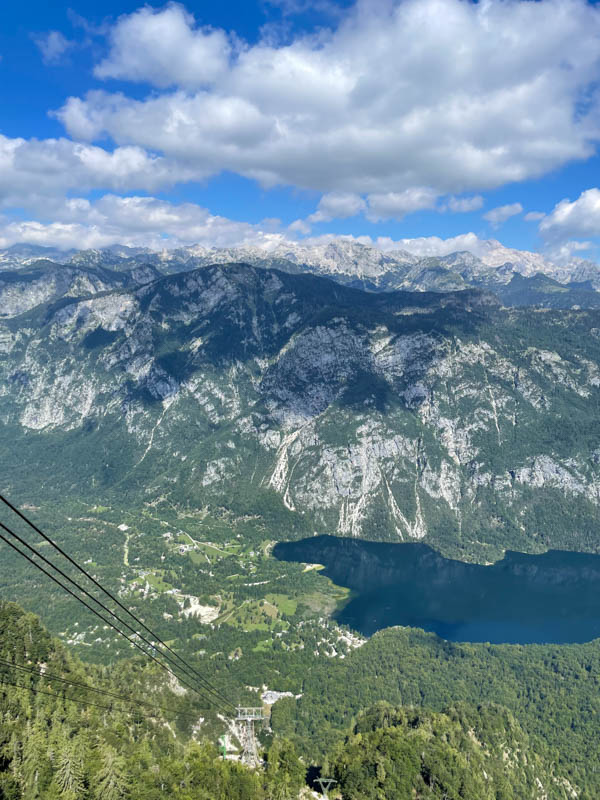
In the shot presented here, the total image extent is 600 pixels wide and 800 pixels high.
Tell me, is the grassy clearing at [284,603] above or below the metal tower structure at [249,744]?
below

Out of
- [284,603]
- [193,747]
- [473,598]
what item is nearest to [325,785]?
[193,747]

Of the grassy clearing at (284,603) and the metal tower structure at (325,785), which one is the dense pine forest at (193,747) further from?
the grassy clearing at (284,603)

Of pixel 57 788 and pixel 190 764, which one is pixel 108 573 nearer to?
pixel 190 764

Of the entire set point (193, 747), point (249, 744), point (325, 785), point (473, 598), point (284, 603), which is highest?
point (193, 747)

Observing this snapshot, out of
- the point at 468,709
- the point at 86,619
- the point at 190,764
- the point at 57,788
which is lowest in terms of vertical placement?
the point at 86,619

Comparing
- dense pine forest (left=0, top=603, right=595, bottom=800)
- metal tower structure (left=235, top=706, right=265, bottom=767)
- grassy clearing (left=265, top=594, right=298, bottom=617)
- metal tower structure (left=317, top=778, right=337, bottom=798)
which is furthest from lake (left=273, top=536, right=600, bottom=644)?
metal tower structure (left=317, top=778, right=337, bottom=798)

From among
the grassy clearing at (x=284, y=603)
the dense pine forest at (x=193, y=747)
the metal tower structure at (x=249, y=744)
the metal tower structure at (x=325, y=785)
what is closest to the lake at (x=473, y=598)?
the grassy clearing at (x=284, y=603)

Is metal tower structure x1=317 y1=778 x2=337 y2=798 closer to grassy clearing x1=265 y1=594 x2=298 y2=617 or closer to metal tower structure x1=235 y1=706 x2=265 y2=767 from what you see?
metal tower structure x1=235 y1=706 x2=265 y2=767

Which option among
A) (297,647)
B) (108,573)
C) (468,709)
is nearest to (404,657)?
(297,647)

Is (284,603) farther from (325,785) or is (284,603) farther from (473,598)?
(325,785)
